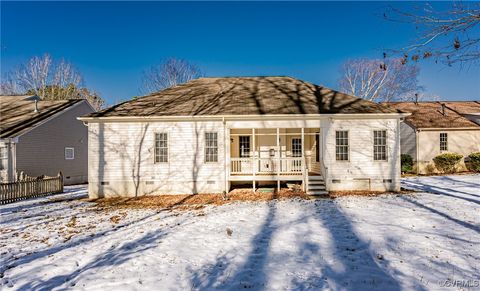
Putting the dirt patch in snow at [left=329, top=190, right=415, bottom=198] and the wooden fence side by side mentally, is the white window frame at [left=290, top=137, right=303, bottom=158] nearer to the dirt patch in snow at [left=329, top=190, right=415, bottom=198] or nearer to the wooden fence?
the dirt patch in snow at [left=329, top=190, right=415, bottom=198]

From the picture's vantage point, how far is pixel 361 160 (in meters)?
14.4

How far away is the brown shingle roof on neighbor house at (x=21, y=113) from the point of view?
19141 mm

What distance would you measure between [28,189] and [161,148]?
24.2 ft

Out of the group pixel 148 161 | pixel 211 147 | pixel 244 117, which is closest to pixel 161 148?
pixel 148 161

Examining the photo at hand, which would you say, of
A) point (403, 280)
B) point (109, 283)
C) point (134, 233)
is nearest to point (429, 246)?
point (403, 280)

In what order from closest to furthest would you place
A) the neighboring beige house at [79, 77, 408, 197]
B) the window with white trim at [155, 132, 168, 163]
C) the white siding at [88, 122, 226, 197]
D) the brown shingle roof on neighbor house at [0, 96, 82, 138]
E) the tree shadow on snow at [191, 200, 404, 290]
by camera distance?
the tree shadow on snow at [191, 200, 404, 290], the neighboring beige house at [79, 77, 408, 197], the white siding at [88, 122, 226, 197], the window with white trim at [155, 132, 168, 163], the brown shingle roof on neighbor house at [0, 96, 82, 138]

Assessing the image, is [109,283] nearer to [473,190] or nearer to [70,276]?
[70,276]

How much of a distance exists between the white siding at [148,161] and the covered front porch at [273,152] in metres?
1.48

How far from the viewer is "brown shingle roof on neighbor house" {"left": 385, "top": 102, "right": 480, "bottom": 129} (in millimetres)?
24062

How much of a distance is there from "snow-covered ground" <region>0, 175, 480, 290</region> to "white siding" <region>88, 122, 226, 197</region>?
11.4 ft

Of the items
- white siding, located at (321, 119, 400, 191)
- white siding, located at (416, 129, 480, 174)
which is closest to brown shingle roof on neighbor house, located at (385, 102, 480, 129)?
white siding, located at (416, 129, 480, 174)

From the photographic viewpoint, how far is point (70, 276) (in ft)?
18.4

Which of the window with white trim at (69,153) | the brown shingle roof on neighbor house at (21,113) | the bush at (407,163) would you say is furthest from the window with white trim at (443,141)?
the brown shingle roof on neighbor house at (21,113)

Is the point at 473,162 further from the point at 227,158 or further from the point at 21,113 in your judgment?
the point at 21,113
